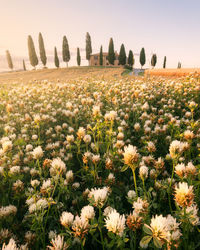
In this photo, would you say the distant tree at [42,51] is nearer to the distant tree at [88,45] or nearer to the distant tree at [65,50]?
the distant tree at [65,50]

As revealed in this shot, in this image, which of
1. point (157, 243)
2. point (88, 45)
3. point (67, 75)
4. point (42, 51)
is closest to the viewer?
point (157, 243)

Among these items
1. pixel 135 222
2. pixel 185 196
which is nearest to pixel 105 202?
pixel 135 222

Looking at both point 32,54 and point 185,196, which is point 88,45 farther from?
point 185,196

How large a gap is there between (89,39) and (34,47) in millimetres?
21967

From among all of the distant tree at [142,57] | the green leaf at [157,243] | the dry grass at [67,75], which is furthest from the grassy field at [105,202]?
the distant tree at [142,57]

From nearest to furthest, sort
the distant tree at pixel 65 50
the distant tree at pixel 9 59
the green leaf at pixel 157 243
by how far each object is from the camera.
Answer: the green leaf at pixel 157 243 < the distant tree at pixel 65 50 < the distant tree at pixel 9 59

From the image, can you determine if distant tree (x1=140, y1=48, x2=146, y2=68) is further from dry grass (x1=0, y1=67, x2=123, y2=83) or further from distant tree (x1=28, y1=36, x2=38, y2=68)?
distant tree (x1=28, y1=36, x2=38, y2=68)

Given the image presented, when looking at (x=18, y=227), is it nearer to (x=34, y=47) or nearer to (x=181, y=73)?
(x=181, y=73)

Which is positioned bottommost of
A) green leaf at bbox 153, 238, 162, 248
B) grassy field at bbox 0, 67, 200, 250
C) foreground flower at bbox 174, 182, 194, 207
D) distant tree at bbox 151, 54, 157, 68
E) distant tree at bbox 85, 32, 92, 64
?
grassy field at bbox 0, 67, 200, 250

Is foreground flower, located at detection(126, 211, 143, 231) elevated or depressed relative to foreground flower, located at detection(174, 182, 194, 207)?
depressed

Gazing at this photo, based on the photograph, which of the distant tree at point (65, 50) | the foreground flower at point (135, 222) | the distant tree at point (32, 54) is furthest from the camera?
the distant tree at point (65, 50)

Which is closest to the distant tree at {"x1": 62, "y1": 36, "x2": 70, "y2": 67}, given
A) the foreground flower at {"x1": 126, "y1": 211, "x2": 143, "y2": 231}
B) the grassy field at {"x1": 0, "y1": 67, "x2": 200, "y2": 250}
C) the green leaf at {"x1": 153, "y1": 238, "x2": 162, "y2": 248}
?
the grassy field at {"x1": 0, "y1": 67, "x2": 200, "y2": 250}

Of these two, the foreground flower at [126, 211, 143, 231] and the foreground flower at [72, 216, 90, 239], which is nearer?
the foreground flower at [72, 216, 90, 239]

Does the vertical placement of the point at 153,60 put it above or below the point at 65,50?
below
